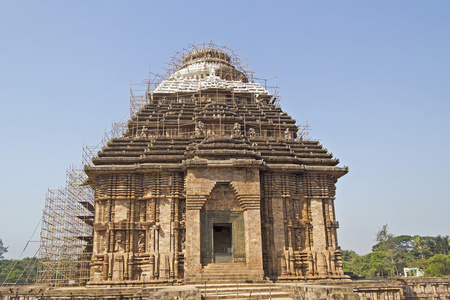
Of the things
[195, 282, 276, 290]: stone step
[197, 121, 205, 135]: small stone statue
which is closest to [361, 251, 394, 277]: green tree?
[197, 121, 205, 135]: small stone statue

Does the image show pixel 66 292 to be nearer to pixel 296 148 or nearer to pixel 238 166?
pixel 238 166

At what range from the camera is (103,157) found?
882 inches

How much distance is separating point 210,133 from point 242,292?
448 inches

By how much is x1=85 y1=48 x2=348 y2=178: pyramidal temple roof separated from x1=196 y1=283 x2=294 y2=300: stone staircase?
253 inches

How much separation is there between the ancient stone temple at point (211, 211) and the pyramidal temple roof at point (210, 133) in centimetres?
8

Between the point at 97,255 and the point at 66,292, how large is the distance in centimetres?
295

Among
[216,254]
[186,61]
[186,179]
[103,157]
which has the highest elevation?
[186,61]

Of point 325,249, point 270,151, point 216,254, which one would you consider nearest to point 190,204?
point 216,254

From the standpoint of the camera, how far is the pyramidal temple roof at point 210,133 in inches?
869

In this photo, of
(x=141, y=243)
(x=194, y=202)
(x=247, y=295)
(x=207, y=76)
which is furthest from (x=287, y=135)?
(x=247, y=295)

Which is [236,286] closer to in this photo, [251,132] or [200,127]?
[200,127]

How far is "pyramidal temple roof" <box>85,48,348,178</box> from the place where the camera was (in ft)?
72.4

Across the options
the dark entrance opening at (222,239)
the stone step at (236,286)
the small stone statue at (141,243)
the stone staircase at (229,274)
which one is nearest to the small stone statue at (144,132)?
the small stone statue at (141,243)

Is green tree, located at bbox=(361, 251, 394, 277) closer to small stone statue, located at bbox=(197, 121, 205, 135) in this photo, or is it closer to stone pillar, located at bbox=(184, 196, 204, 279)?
small stone statue, located at bbox=(197, 121, 205, 135)
